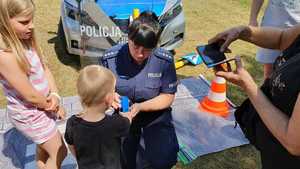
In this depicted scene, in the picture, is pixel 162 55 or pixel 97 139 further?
pixel 162 55

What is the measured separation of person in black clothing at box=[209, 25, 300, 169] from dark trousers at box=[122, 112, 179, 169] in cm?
99

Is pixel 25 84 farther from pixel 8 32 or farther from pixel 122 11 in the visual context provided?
pixel 122 11

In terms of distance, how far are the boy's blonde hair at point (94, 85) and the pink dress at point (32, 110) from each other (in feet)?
2.01

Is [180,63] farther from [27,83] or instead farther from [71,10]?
[27,83]

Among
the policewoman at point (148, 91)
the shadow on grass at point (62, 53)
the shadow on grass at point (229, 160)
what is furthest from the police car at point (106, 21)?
the shadow on grass at point (229, 160)

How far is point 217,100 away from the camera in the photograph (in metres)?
4.45

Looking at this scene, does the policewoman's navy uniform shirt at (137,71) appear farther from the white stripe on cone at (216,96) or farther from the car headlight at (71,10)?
the car headlight at (71,10)

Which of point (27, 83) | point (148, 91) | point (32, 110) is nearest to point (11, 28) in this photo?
point (27, 83)

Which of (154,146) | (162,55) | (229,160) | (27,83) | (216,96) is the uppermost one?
(162,55)

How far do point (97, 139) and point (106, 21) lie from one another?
269 centimetres

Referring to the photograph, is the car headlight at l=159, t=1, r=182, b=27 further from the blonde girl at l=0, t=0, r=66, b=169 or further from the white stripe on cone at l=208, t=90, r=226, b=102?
the blonde girl at l=0, t=0, r=66, b=169

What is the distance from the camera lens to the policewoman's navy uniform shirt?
118 inches

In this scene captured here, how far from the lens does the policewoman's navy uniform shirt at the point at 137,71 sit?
3.00m

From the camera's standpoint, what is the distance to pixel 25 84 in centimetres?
257
